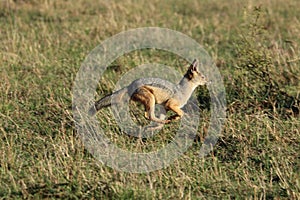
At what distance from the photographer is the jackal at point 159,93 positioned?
17.8 ft

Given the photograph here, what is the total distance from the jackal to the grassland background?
0.21 meters

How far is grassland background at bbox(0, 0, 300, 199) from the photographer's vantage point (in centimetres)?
453

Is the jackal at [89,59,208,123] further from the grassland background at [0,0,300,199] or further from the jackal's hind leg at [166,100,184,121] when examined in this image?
the grassland background at [0,0,300,199]

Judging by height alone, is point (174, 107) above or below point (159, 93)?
below

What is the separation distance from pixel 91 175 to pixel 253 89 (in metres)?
2.65

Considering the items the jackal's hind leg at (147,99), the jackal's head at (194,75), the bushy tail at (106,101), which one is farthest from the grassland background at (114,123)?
the jackal's head at (194,75)

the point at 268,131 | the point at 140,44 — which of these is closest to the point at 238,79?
the point at 268,131

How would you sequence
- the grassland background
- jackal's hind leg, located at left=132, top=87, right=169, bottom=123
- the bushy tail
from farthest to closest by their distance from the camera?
the bushy tail
jackal's hind leg, located at left=132, top=87, right=169, bottom=123
the grassland background

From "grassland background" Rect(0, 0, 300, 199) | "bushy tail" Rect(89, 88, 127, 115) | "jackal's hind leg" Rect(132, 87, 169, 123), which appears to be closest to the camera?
"grassland background" Rect(0, 0, 300, 199)

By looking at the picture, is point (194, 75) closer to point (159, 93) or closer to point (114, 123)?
point (159, 93)

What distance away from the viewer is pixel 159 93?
5441 mm

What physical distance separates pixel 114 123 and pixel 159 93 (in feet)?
1.88

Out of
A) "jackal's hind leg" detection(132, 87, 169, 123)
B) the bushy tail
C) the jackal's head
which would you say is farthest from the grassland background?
the jackal's head

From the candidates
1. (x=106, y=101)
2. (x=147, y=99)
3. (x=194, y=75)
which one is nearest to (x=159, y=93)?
(x=147, y=99)
